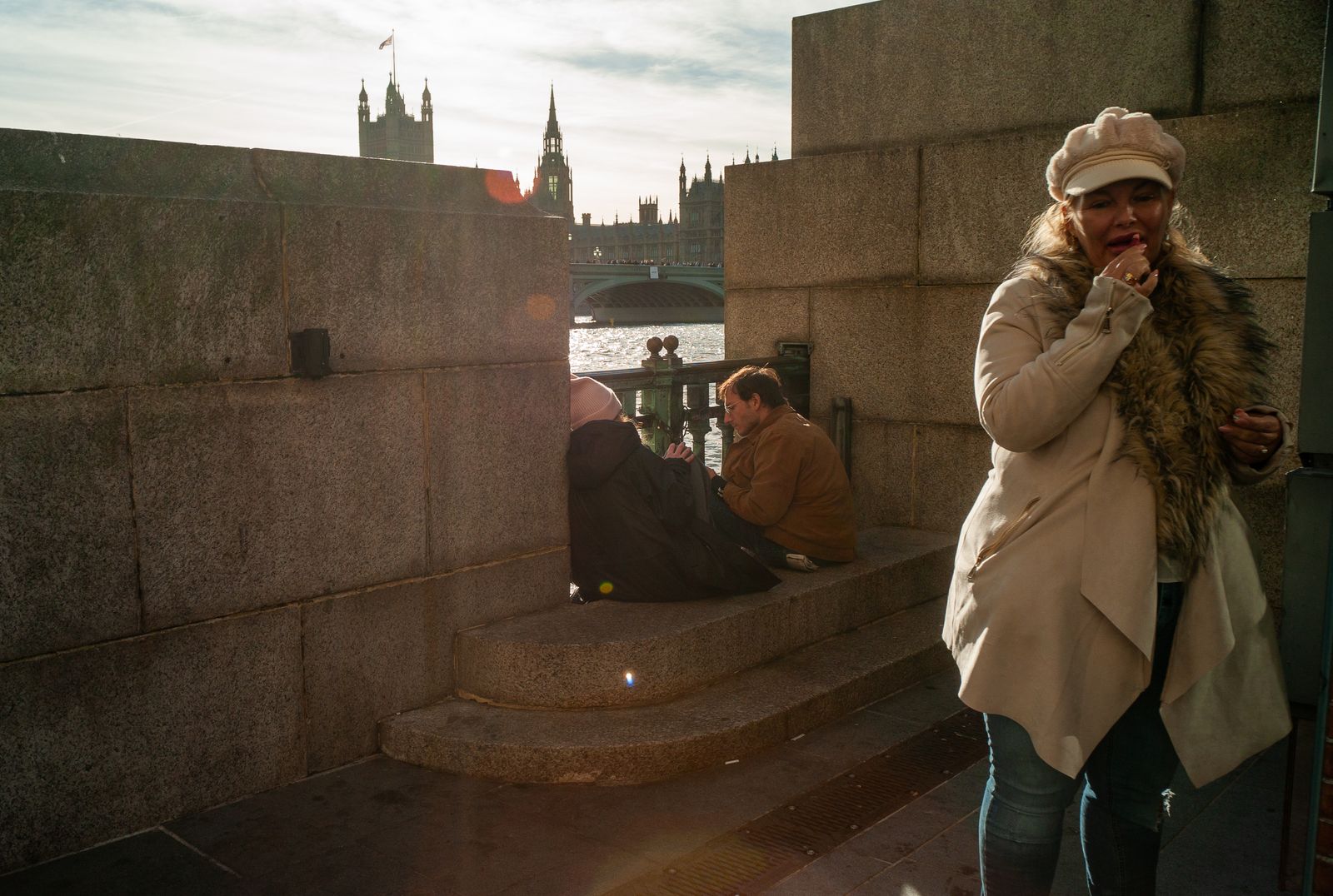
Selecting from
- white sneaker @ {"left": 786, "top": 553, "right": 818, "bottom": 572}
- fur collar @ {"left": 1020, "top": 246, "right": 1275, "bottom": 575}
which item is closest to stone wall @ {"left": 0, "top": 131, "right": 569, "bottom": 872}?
white sneaker @ {"left": 786, "top": 553, "right": 818, "bottom": 572}

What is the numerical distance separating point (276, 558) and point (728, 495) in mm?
2275

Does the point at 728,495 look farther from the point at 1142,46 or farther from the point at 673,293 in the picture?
the point at 673,293

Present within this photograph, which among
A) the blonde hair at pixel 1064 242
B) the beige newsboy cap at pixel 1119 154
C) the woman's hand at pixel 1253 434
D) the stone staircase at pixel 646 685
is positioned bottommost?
the stone staircase at pixel 646 685

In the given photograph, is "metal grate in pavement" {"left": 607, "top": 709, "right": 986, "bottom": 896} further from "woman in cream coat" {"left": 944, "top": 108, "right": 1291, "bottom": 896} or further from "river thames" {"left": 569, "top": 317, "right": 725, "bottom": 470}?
"river thames" {"left": 569, "top": 317, "right": 725, "bottom": 470}

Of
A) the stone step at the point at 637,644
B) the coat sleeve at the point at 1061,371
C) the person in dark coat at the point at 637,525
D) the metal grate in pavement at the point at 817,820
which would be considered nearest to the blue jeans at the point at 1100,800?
the coat sleeve at the point at 1061,371

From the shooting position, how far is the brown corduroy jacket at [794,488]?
5.42 m

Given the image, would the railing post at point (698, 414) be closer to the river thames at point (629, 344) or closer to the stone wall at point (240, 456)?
the stone wall at point (240, 456)

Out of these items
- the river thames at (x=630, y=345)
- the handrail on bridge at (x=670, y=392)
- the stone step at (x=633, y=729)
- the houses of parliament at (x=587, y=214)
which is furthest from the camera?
the houses of parliament at (x=587, y=214)

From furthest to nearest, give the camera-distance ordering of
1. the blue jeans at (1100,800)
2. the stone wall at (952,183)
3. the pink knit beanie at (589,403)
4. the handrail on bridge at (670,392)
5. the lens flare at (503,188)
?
the handrail on bridge at (670,392) < the stone wall at (952,183) < the pink knit beanie at (589,403) < the lens flare at (503,188) < the blue jeans at (1100,800)

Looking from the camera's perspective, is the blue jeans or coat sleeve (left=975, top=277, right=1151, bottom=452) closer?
coat sleeve (left=975, top=277, right=1151, bottom=452)

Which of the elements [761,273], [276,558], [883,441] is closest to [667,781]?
[276,558]

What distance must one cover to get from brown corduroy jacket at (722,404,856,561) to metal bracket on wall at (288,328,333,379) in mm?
2231

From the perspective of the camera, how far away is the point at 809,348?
7.12m

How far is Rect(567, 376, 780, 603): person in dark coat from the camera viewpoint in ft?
15.8
